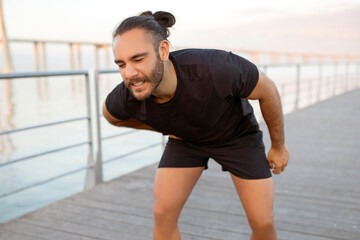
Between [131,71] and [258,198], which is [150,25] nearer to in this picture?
[131,71]

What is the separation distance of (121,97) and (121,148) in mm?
5453

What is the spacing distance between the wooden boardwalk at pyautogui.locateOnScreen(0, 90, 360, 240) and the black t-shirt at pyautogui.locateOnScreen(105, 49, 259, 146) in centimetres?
82

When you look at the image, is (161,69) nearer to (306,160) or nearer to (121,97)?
(121,97)

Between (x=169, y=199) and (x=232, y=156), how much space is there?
30cm

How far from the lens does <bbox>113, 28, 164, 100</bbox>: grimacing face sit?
1352mm

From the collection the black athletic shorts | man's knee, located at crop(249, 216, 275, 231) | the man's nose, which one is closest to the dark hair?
the man's nose

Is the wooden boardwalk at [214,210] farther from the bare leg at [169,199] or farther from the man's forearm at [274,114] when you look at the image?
the man's forearm at [274,114]

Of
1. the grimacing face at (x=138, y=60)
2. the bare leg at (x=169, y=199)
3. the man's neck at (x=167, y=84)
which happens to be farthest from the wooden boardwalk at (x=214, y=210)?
the grimacing face at (x=138, y=60)

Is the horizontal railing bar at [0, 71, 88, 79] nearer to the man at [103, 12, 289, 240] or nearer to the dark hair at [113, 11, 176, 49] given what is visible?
the man at [103, 12, 289, 240]

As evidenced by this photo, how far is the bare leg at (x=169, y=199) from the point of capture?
65.0 inches

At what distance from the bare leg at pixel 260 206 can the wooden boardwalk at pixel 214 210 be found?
25.2 inches

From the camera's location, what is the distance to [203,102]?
1.52 metres

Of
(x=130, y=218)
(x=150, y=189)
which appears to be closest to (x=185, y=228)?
(x=130, y=218)

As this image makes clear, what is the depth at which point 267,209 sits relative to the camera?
1605 mm
